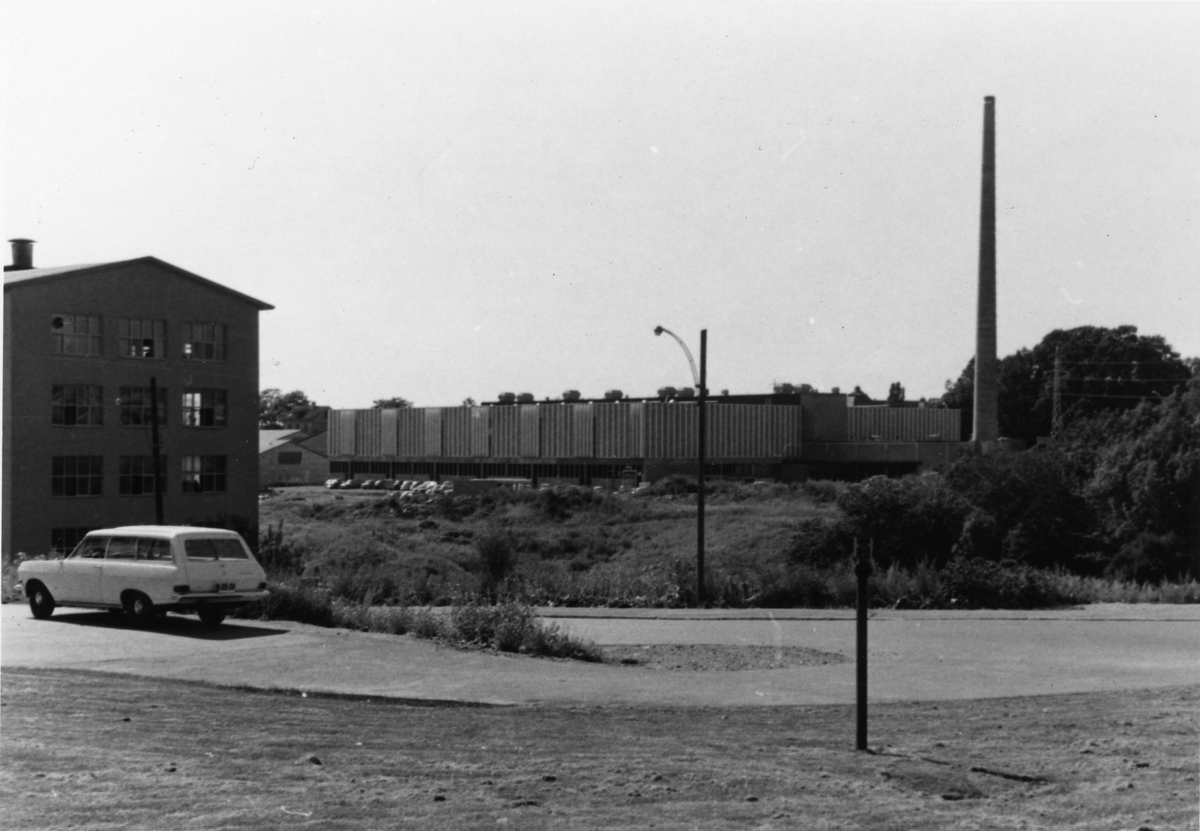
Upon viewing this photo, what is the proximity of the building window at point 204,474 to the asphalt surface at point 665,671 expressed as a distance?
34220 mm

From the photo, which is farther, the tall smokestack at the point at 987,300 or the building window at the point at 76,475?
the tall smokestack at the point at 987,300

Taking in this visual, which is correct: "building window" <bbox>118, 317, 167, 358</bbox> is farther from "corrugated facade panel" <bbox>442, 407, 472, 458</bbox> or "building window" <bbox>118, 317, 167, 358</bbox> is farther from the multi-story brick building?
"corrugated facade panel" <bbox>442, 407, 472, 458</bbox>

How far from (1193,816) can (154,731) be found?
6816 mm

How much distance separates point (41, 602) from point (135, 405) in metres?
32.7

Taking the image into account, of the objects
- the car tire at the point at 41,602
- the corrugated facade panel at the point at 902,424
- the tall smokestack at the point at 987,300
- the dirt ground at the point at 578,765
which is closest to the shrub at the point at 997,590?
the dirt ground at the point at 578,765

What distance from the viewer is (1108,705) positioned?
1114 cm

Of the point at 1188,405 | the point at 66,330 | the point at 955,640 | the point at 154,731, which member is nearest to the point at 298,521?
the point at 66,330

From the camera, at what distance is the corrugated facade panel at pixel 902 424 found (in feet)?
327

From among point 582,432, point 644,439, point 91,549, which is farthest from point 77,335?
point 582,432

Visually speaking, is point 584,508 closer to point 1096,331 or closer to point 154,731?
point 1096,331

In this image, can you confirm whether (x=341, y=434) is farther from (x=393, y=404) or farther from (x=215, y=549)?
(x=215, y=549)

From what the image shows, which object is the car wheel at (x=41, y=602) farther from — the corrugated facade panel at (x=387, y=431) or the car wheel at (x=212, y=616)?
the corrugated facade panel at (x=387, y=431)

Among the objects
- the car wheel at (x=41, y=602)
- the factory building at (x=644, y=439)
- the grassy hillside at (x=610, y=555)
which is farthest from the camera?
the factory building at (x=644, y=439)

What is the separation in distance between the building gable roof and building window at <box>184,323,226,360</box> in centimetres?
162
